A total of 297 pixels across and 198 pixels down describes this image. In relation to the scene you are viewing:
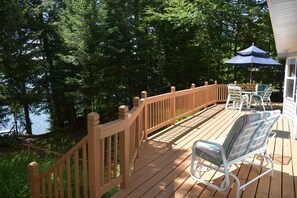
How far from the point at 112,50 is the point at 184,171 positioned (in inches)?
401

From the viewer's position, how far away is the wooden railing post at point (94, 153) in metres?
2.18

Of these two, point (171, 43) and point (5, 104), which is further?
point (171, 43)

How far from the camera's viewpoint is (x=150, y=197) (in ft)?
8.64

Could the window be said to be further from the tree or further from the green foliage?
the tree

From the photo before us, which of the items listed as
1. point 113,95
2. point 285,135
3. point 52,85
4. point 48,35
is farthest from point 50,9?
point 285,135

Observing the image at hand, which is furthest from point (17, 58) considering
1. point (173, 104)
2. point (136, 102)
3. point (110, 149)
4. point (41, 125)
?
point (110, 149)

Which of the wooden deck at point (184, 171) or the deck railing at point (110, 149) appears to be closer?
the deck railing at point (110, 149)

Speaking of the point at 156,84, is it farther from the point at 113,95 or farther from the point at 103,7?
the point at 103,7

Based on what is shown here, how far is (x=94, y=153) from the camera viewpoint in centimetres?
224

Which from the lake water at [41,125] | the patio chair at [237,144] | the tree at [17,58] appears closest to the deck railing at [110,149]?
the patio chair at [237,144]

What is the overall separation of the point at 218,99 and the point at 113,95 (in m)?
5.98

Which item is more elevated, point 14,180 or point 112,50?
point 112,50

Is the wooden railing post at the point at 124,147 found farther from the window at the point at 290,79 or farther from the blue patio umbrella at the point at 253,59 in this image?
the blue patio umbrella at the point at 253,59

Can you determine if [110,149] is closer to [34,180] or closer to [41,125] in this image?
[34,180]
